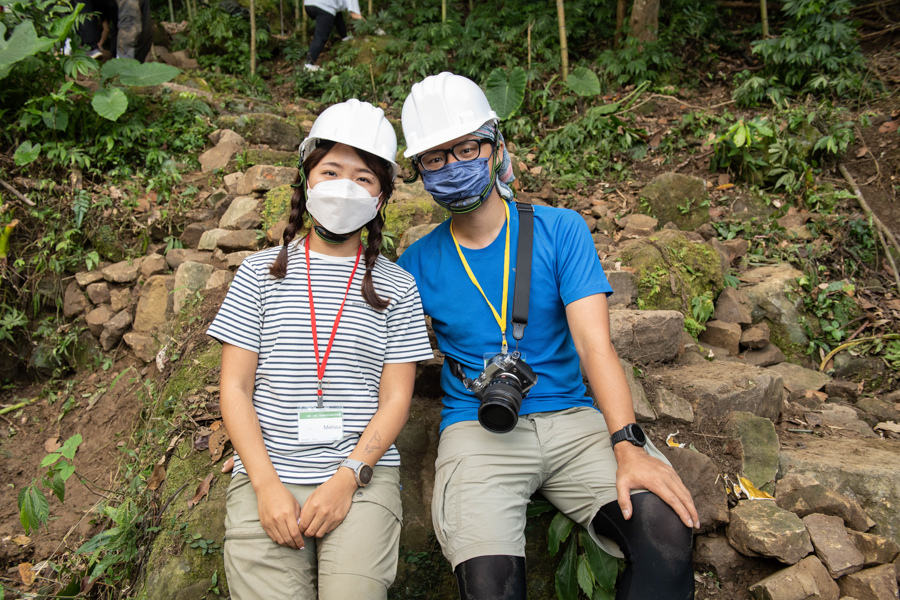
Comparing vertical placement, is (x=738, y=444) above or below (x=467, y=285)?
below

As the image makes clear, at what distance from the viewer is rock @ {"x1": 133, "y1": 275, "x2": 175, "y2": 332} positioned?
423 cm

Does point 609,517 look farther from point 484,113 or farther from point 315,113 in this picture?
point 315,113

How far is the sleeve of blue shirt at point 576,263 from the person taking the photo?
2.20 m

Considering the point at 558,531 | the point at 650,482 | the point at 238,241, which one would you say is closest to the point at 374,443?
the point at 558,531

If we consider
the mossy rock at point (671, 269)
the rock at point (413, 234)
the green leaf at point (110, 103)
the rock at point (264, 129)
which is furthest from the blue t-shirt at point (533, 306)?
the rock at point (264, 129)

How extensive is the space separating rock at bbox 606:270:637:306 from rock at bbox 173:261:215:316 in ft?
9.11

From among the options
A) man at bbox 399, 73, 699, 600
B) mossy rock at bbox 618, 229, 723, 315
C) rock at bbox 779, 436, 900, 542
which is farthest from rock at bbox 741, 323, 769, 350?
man at bbox 399, 73, 699, 600

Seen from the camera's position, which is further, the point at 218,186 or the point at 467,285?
the point at 218,186

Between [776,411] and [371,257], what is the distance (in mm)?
2407

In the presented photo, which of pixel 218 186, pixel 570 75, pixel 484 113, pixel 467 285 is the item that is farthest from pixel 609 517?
pixel 570 75

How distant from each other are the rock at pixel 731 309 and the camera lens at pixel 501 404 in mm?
2898

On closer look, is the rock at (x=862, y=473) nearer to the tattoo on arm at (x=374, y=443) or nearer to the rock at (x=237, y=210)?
the tattoo on arm at (x=374, y=443)

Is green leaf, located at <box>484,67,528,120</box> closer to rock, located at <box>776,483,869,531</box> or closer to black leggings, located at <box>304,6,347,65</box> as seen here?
black leggings, located at <box>304,6,347,65</box>

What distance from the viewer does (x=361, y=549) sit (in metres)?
1.83
